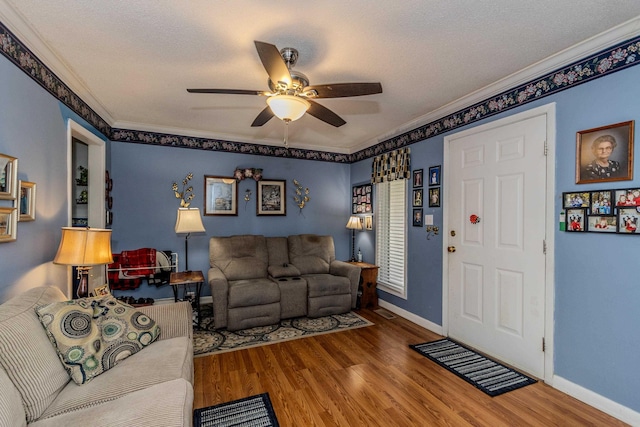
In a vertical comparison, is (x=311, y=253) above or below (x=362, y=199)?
below

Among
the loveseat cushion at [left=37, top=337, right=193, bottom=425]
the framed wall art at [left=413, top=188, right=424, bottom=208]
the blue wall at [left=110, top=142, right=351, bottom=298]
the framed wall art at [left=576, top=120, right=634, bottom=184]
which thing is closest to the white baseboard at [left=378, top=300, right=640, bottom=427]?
the framed wall art at [left=576, top=120, right=634, bottom=184]

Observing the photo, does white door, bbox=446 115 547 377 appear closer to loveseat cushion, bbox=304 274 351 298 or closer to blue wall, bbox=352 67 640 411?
blue wall, bbox=352 67 640 411

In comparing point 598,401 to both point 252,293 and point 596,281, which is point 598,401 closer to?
point 596,281

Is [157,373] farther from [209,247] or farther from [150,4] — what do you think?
[209,247]

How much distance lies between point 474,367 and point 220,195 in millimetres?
3677

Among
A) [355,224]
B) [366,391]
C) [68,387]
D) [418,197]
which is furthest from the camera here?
[355,224]

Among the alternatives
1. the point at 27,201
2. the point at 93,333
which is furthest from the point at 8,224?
the point at 93,333

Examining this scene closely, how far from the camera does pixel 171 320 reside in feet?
7.00

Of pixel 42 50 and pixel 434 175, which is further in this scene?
pixel 434 175

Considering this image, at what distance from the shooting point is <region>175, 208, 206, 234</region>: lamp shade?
3451 millimetres

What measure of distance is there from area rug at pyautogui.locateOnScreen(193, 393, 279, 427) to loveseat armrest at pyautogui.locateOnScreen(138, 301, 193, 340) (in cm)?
51

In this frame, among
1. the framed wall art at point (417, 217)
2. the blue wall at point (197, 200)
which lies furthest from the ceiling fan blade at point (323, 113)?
the blue wall at point (197, 200)

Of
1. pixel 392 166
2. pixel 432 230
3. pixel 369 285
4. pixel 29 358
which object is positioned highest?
pixel 392 166

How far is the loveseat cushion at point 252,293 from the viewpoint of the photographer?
327cm
